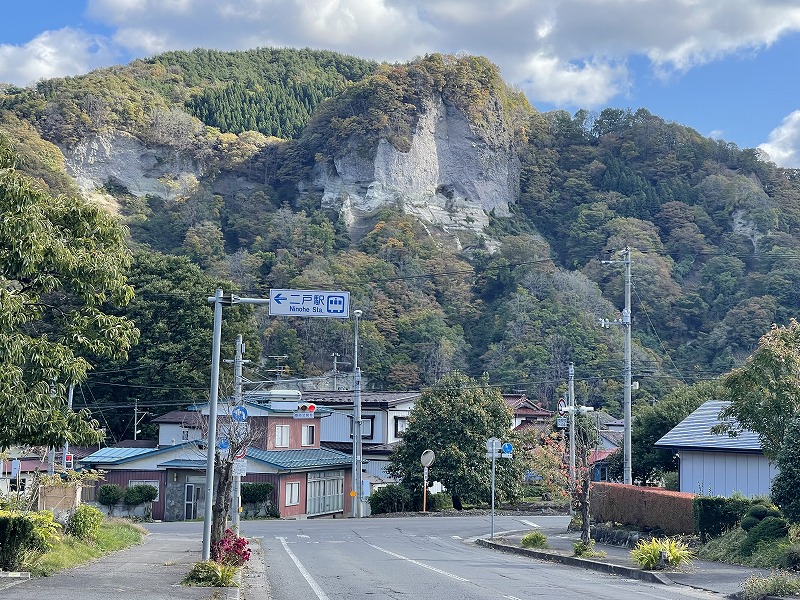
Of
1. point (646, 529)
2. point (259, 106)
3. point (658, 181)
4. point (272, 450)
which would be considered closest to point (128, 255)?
point (646, 529)

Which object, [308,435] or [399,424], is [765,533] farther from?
[399,424]

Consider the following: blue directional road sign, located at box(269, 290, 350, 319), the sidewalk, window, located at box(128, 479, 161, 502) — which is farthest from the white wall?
window, located at box(128, 479, 161, 502)

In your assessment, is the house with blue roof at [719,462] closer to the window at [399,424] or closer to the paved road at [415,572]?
the paved road at [415,572]

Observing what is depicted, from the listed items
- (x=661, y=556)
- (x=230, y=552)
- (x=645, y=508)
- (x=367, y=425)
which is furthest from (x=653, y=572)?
(x=367, y=425)

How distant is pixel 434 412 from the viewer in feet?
158

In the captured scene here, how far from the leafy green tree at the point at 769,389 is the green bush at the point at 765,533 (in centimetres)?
199

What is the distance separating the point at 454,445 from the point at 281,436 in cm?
953

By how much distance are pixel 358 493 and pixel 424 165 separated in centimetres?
8759

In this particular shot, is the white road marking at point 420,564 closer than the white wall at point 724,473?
Yes

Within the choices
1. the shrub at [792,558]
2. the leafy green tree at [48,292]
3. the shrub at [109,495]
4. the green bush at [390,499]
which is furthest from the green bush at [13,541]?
the green bush at [390,499]

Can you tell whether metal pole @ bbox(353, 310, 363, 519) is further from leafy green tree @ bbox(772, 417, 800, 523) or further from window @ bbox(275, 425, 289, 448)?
leafy green tree @ bbox(772, 417, 800, 523)

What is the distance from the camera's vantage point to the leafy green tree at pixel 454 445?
156 ft

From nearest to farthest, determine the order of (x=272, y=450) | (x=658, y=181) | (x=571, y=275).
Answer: (x=272, y=450) → (x=571, y=275) → (x=658, y=181)

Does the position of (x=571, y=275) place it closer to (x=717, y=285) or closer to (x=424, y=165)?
(x=717, y=285)
